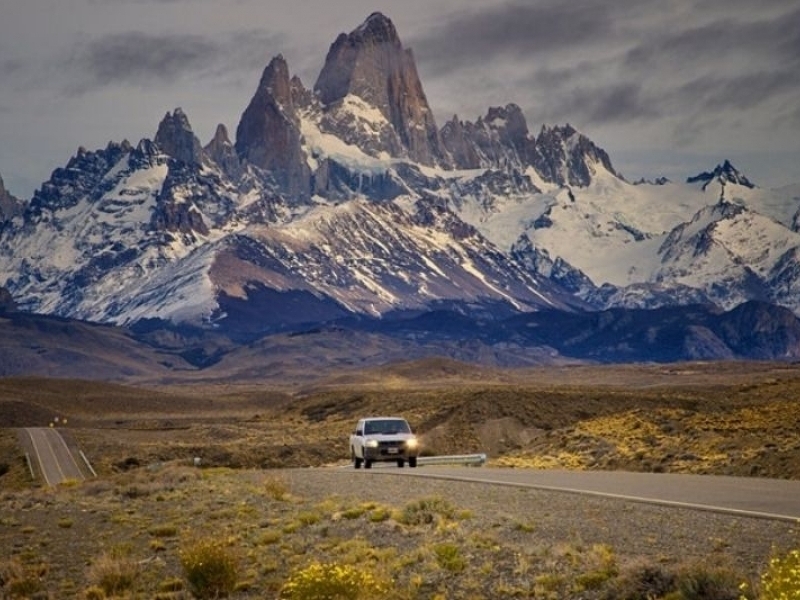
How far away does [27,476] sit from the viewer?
8912 centimetres

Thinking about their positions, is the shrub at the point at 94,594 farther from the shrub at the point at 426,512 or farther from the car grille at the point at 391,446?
the car grille at the point at 391,446

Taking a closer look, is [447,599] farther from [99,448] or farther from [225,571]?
[99,448]

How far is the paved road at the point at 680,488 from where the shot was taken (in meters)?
27.6

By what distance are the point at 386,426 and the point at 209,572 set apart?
3178 centimetres

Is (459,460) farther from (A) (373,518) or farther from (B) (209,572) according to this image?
(B) (209,572)

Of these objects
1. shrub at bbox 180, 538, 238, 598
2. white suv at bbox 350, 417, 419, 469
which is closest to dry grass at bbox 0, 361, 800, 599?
shrub at bbox 180, 538, 238, 598

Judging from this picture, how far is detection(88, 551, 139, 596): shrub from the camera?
2502cm

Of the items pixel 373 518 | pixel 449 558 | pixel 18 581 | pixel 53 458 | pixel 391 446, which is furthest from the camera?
pixel 53 458

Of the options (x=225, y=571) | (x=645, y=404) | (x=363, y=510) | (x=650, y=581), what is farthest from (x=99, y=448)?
(x=650, y=581)

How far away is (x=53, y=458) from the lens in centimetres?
10188

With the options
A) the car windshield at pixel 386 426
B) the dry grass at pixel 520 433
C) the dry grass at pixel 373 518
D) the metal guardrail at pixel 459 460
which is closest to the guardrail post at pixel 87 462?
the dry grass at pixel 520 433

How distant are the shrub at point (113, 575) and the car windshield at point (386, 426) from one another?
28.3 metres

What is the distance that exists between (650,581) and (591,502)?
11.9 m

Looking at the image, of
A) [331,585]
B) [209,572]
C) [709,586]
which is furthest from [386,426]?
[709,586]
